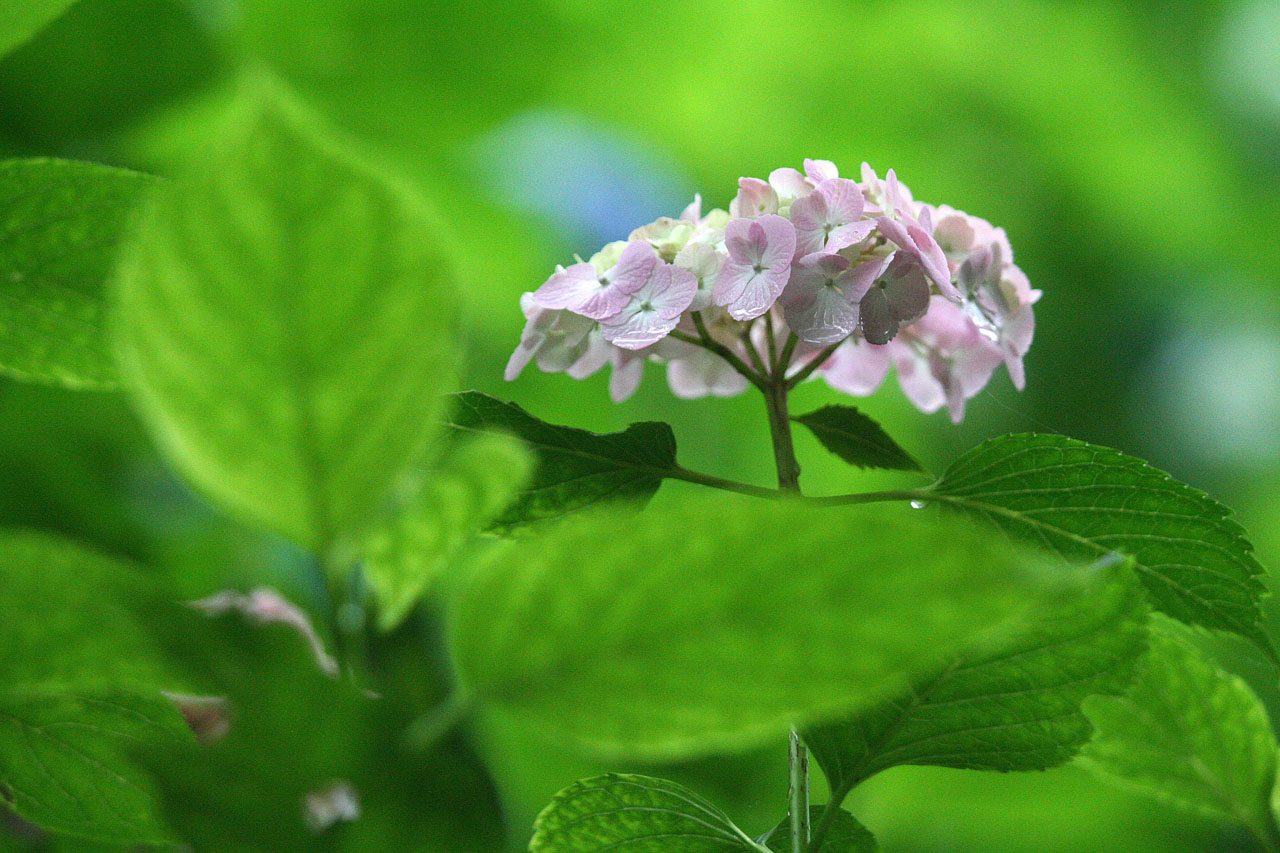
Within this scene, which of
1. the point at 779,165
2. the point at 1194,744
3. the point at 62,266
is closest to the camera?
the point at 62,266

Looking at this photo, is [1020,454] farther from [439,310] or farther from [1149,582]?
[439,310]

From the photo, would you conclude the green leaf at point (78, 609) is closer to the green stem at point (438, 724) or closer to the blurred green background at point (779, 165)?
the green stem at point (438, 724)

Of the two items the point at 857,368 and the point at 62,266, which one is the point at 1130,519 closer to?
the point at 857,368

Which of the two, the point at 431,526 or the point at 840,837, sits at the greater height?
the point at 431,526

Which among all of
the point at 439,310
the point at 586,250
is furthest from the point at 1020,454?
the point at 586,250

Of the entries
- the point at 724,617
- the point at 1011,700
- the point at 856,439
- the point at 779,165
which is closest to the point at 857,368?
the point at 856,439
